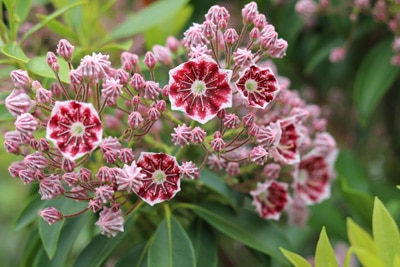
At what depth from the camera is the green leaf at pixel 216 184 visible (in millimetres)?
1456

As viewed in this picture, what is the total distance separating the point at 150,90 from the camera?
1254 mm

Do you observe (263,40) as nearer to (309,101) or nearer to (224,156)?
(224,156)

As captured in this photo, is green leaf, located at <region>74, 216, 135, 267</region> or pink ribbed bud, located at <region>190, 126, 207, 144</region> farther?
green leaf, located at <region>74, 216, 135, 267</region>

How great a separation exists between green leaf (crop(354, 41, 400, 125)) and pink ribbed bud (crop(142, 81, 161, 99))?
0.82 meters

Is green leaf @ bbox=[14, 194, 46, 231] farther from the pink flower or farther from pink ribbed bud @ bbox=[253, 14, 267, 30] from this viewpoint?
pink ribbed bud @ bbox=[253, 14, 267, 30]

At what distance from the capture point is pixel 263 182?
1496mm

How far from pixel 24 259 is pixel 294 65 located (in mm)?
1115

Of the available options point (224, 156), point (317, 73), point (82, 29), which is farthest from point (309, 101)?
point (224, 156)

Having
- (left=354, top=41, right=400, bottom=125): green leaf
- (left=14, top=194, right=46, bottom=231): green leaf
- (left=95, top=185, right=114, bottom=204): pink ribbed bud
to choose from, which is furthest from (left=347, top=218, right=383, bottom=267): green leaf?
(left=354, top=41, right=400, bottom=125): green leaf

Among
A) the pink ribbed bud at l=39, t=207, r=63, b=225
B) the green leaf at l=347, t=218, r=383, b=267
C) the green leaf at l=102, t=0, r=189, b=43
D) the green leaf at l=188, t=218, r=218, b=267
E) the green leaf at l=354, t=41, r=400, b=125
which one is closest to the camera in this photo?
the green leaf at l=347, t=218, r=383, b=267

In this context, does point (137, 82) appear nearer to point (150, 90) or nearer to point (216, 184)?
point (150, 90)

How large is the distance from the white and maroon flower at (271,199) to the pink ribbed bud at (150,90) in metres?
0.33

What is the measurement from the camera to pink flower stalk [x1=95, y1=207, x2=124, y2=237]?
1261 millimetres

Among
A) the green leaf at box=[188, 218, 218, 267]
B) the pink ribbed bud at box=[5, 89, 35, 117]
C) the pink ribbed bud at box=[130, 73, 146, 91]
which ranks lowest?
the green leaf at box=[188, 218, 218, 267]
